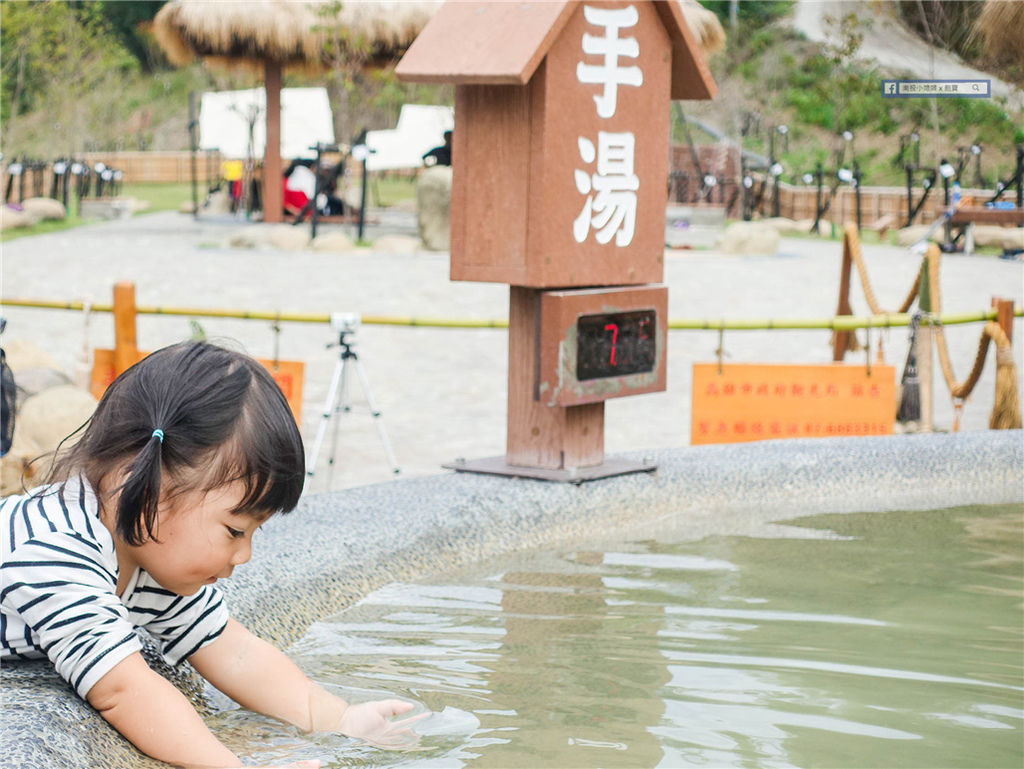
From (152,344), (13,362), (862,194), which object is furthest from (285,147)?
(13,362)

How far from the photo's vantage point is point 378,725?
2.32m

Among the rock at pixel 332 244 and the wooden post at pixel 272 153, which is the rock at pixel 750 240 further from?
the wooden post at pixel 272 153

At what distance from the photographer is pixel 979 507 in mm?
4473

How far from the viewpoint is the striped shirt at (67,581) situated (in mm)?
1896

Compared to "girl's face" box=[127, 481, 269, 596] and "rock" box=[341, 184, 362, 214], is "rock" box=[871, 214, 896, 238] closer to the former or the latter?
"rock" box=[341, 184, 362, 214]

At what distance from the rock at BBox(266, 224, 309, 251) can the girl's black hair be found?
511 inches

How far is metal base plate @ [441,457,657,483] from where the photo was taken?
4227 millimetres

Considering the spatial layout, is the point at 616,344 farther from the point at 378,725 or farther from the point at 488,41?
the point at 378,725

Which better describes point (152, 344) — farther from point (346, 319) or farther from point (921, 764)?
point (921, 764)

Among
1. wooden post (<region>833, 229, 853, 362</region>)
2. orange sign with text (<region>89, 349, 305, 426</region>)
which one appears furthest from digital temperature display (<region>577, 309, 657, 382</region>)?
wooden post (<region>833, 229, 853, 362</region>)

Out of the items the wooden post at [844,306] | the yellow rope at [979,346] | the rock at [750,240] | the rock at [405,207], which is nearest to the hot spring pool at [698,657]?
the yellow rope at [979,346]

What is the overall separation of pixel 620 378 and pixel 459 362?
181 inches

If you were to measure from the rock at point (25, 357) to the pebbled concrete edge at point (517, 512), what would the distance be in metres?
3.25

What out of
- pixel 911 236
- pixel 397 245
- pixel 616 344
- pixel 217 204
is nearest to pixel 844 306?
pixel 616 344
